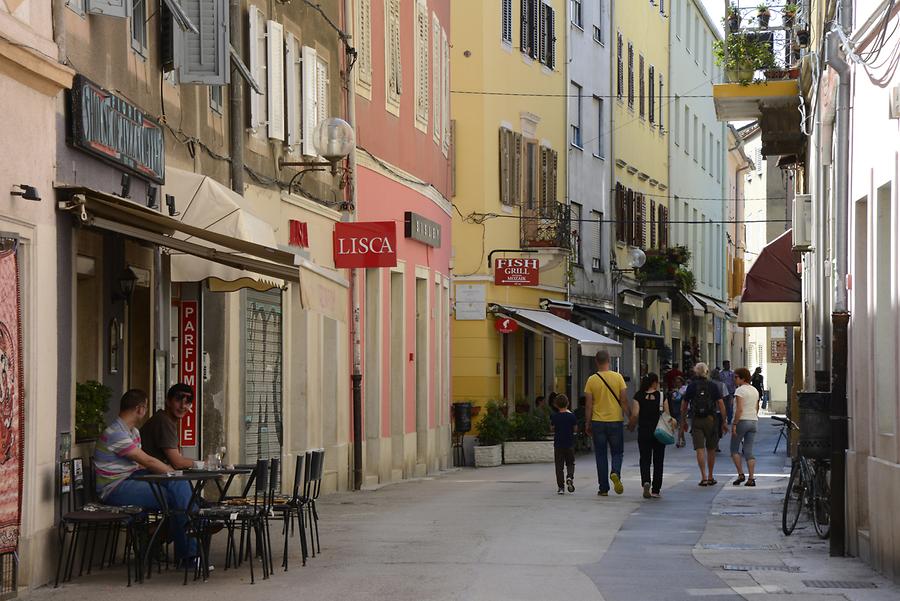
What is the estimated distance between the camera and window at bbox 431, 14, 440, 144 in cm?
3061

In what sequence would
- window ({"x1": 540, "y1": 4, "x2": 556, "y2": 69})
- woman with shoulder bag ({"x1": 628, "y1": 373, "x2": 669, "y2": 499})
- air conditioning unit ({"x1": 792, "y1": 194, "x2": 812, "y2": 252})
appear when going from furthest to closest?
window ({"x1": 540, "y1": 4, "x2": 556, "y2": 69}), woman with shoulder bag ({"x1": 628, "y1": 373, "x2": 669, "y2": 499}), air conditioning unit ({"x1": 792, "y1": 194, "x2": 812, "y2": 252})

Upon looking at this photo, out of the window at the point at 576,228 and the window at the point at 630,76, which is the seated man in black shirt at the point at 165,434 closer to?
the window at the point at 576,228

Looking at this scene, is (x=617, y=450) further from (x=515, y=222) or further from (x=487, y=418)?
(x=515, y=222)

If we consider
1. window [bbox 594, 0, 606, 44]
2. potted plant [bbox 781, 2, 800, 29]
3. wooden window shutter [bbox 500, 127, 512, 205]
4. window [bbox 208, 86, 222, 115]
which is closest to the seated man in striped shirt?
window [bbox 208, 86, 222, 115]

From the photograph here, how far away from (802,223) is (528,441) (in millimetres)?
13038

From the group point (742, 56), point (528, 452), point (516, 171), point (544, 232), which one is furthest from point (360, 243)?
point (516, 171)

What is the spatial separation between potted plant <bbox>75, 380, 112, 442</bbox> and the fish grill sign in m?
1.75

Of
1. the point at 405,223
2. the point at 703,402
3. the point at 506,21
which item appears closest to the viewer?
the point at 703,402

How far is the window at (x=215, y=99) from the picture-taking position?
17.0 m

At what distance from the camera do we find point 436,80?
3106 centimetres

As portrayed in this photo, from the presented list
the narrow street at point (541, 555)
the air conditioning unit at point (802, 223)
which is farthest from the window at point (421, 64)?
the air conditioning unit at point (802, 223)

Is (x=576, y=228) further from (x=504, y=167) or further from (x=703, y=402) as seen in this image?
(x=703, y=402)

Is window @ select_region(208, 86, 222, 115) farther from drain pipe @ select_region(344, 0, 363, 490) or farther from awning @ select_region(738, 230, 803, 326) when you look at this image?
awning @ select_region(738, 230, 803, 326)

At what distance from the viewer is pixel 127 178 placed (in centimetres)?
1364
